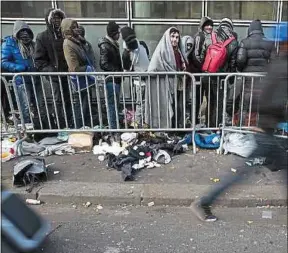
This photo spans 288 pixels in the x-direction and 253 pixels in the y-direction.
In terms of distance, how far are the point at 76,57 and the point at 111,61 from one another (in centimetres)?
56

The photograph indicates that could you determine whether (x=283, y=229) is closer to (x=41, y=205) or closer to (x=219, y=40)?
(x=41, y=205)

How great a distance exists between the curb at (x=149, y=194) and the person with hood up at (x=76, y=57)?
150 cm

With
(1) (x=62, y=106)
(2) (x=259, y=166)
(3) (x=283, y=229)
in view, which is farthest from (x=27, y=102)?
(3) (x=283, y=229)

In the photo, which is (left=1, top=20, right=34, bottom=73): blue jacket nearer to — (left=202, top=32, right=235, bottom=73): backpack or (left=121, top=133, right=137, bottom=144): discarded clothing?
(left=121, top=133, right=137, bottom=144): discarded clothing

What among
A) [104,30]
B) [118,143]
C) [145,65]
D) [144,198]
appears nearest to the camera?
[144,198]

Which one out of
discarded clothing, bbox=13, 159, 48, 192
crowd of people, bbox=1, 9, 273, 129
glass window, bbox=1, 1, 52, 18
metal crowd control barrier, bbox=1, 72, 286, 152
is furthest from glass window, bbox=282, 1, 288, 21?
discarded clothing, bbox=13, 159, 48, 192

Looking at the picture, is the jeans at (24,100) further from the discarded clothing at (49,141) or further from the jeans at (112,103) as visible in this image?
the jeans at (112,103)

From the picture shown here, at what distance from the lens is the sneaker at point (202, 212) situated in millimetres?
3779

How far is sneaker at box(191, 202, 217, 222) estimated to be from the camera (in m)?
3.78

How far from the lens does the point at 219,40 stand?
5863 millimetres

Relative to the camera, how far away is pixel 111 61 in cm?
600

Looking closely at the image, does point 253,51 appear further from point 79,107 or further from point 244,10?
point 79,107

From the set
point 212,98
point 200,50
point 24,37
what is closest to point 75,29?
point 24,37

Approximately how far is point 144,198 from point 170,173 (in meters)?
0.66
